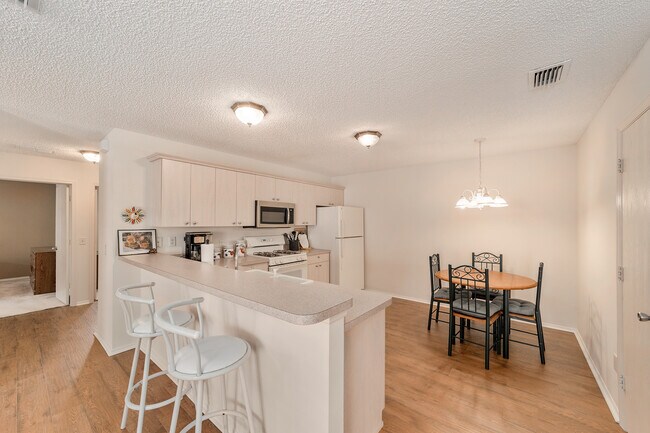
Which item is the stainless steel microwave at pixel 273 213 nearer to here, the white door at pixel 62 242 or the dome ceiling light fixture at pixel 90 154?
the dome ceiling light fixture at pixel 90 154

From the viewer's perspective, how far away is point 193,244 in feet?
11.2

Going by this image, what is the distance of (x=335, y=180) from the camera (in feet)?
19.7

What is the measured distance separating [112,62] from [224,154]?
7.48 feet

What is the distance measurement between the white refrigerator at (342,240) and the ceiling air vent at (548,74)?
130 inches

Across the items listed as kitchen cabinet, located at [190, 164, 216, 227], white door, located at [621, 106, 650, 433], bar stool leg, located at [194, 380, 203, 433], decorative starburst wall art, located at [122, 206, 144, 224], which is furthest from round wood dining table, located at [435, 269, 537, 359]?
decorative starburst wall art, located at [122, 206, 144, 224]

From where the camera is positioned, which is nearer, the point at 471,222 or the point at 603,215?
the point at 603,215

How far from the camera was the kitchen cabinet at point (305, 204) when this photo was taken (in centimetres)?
476

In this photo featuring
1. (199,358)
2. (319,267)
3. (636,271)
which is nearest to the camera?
(199,358)

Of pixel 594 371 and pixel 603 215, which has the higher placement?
pixel 603 215

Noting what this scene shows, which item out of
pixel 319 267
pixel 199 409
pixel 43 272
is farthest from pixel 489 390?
Result: pixel 43 272

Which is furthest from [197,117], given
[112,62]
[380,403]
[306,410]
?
A: [380,403]

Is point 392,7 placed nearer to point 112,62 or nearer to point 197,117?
point 112,62

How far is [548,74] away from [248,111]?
219 cm

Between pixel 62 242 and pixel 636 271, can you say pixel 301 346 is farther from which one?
pixel 62 242
